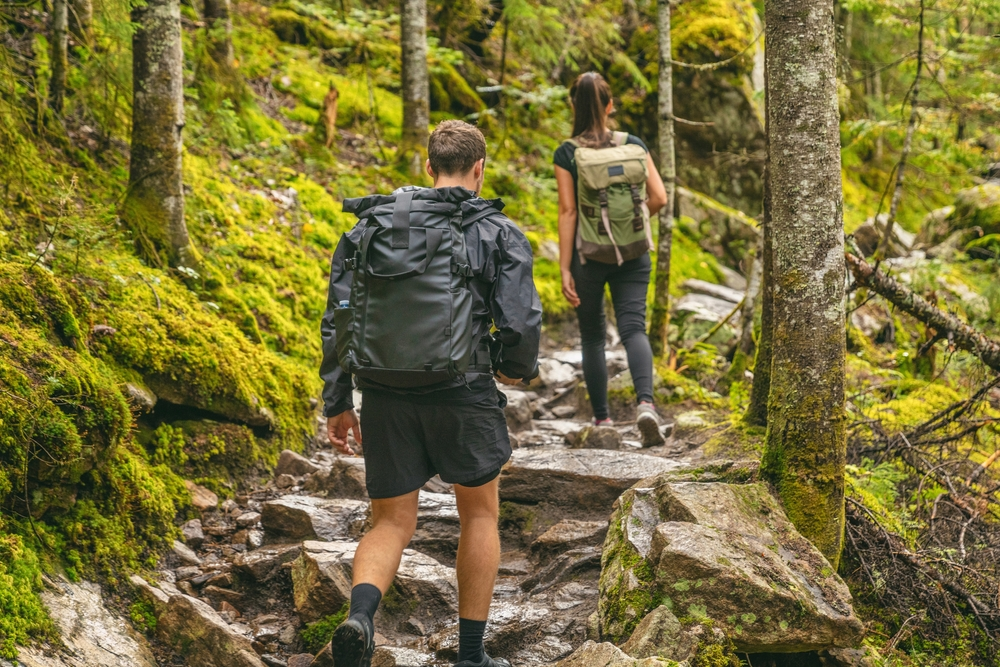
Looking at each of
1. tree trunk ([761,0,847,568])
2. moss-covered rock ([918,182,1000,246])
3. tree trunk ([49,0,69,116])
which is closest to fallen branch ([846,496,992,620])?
tree trunk ([761,0,847,568])

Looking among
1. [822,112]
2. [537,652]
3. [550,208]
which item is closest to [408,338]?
[537,652]

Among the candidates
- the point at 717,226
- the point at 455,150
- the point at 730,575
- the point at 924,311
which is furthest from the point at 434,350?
the point at 717,226

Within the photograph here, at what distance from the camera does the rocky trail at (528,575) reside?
3.15m

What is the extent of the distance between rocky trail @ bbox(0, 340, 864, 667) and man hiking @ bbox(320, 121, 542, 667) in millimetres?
645

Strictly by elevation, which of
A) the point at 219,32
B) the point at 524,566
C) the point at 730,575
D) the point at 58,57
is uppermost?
the point at 219,32

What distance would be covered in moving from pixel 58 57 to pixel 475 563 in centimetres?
526

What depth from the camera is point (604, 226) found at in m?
5.19

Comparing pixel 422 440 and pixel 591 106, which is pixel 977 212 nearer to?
pixel 591 106

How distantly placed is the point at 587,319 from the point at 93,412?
3.27m

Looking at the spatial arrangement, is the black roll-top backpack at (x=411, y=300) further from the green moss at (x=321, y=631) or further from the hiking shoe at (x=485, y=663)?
the green moss at (x=321, y=631)

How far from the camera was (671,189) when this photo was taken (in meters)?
8.05

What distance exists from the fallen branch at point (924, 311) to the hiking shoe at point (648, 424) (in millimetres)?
1607

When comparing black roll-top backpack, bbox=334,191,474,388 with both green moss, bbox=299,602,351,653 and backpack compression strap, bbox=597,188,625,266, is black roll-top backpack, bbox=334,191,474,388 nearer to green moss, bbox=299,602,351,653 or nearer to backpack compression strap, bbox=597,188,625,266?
green moss, bbox=299,602,351,653

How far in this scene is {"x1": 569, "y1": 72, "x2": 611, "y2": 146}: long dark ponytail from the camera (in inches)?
207
